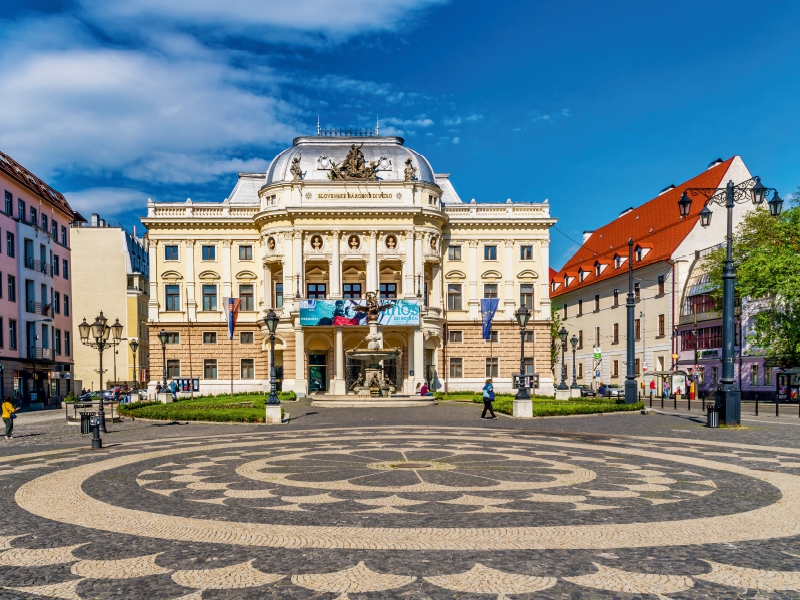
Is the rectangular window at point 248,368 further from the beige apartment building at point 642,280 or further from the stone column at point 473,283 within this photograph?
the beige apartment building at point 642,280

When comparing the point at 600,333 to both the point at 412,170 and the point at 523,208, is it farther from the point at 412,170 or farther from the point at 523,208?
the point at 412,170

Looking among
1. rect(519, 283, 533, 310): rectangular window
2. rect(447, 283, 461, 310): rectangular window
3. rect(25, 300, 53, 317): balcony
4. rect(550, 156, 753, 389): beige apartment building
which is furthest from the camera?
rect(519, 283, 533, 310): rectangular window

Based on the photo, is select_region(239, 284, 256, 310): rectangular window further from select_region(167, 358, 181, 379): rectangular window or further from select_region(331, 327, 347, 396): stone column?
select_region(331, 327, 347, 396): stone column

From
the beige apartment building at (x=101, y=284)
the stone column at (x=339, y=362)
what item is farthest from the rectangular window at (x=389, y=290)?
the beige apartment building at (x=101, y=284)

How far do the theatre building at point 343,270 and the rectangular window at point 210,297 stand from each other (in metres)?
0.16

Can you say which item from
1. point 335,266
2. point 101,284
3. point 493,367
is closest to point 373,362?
point 335,266

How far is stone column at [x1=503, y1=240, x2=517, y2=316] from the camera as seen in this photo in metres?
63.4

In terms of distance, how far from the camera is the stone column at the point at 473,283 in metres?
63.0

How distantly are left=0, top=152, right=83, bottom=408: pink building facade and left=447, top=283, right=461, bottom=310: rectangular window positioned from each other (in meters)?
34.5

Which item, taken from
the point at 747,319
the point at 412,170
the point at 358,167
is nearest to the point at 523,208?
the point at 412,170

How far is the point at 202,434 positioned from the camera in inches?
973

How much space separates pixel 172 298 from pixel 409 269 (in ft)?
73.0

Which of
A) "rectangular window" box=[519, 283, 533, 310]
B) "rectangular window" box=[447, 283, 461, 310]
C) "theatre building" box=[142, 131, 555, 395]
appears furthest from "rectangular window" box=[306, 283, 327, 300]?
"rectangular window" box=[519, 283, 533, 310]

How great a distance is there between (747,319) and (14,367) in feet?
190
